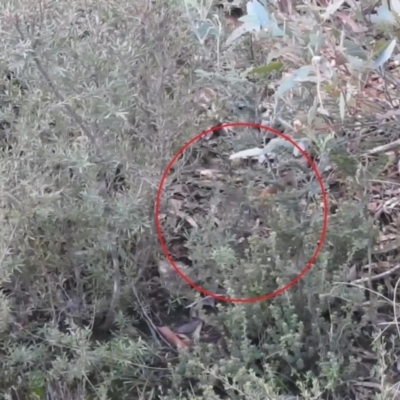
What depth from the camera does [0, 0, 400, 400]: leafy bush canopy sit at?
1.98 m

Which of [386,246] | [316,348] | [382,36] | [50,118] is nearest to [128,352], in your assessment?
[316,348]

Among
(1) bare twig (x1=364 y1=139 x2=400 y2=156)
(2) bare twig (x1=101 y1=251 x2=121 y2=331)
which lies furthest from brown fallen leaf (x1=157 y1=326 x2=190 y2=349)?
(1) bare twig (x1=364 y1=139 x2=400 y2=156)

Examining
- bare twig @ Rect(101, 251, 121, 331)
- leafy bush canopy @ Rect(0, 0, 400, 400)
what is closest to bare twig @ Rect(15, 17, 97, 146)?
leafy bush canopy @ Rect(0, 0, 400, 400)

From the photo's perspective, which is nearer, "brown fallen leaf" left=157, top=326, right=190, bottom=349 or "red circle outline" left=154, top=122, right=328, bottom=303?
"red circle outline" left=154, top=122, right=328, bottom=303

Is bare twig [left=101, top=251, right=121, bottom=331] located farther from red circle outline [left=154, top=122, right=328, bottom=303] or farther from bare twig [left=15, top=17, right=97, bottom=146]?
bare twig [left=15, top=17, right=97, bottom=146]

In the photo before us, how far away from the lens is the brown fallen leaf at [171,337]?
7.56 feet

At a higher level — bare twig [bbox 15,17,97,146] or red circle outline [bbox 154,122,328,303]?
bare twig [bbox 15,17,97,146]

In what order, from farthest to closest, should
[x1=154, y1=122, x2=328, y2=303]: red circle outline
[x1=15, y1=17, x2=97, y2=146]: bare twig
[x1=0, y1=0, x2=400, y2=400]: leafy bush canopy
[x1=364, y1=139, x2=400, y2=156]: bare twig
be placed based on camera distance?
1. [x1=364, y1=139, x2=400, y2=156]: bare twig
2. [x1=154, y1=122, x2=328, y2=303]: red circle outline
3. [x1=0, y1=0, x2=400, y2=400]: leafy bush canopy
4. [x1=15, y1=17, x2=97, y2=146]: bare twig

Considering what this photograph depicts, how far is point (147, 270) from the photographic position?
2426 millimetres

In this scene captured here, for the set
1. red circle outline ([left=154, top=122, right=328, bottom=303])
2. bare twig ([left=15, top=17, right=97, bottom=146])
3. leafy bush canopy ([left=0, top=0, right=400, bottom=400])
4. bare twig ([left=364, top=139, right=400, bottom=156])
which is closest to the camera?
bare twig ([left=15, top=17, right=97, bottom=146])

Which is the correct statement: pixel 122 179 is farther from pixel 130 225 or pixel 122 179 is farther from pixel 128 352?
pixel 128 352

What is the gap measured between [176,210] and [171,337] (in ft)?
1.33

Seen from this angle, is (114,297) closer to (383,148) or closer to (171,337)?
(171,337)

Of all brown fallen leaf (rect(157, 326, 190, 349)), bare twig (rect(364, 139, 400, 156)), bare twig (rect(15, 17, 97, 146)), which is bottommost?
brown fallen leaf (rect(157, 326, 190, 349))
